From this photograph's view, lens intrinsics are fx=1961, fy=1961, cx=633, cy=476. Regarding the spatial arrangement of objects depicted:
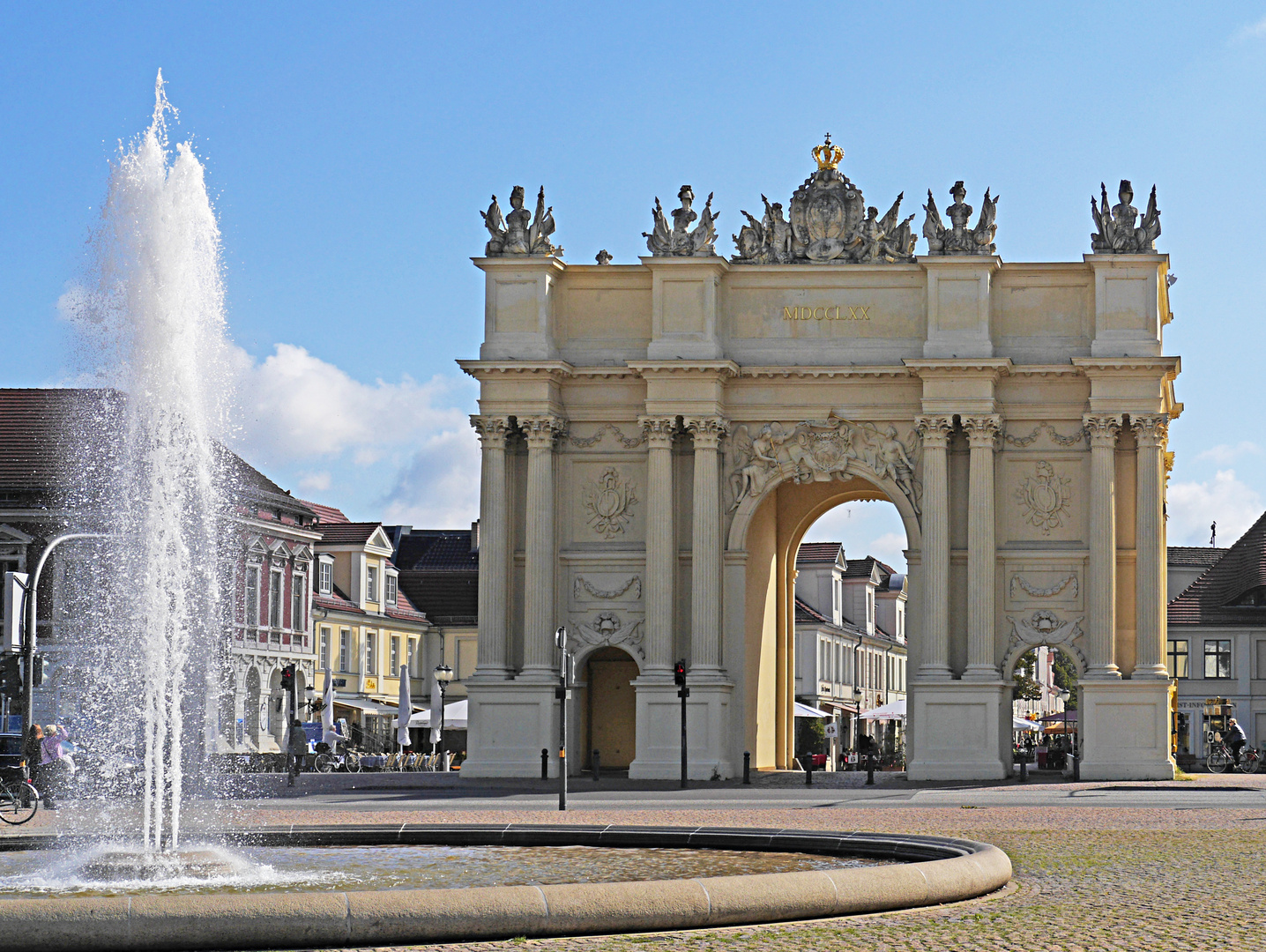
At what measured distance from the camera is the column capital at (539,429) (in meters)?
46.2

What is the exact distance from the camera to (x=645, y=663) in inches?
1820

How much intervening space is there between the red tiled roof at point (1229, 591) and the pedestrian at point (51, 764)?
55.5 metres

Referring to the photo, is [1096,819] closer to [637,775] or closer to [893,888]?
[893,888]

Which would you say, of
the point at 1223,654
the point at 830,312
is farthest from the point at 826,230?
the point at 1223,654

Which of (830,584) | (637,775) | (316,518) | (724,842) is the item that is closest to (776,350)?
(637,775)

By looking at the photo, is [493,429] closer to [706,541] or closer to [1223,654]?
[706,541]

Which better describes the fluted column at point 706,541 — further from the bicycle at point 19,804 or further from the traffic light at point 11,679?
the bicycle at point 19,804

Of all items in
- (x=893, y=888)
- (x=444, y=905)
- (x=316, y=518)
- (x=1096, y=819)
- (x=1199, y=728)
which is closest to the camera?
(x=444, y=905)

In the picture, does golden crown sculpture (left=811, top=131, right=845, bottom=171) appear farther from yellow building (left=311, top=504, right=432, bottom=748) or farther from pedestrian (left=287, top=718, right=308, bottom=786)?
yellow building (left=311, top=504, right=432, bottom=748)

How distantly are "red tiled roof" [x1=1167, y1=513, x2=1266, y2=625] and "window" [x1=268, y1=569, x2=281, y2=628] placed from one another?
35.9m

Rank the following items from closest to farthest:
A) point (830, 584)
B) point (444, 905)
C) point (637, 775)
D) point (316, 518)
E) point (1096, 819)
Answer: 1. point (444, 905)
2. point (1096, 819)
3. point (637, 775)
4. point (316, 518)
5. point (830, 584)

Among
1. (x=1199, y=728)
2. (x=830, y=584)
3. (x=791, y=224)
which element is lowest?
(x=1199, y=728)

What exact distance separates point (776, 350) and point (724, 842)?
27.2 meters

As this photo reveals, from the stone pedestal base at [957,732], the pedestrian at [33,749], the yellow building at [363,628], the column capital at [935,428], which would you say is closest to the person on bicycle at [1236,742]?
the stone pedestal base at [957,732]
